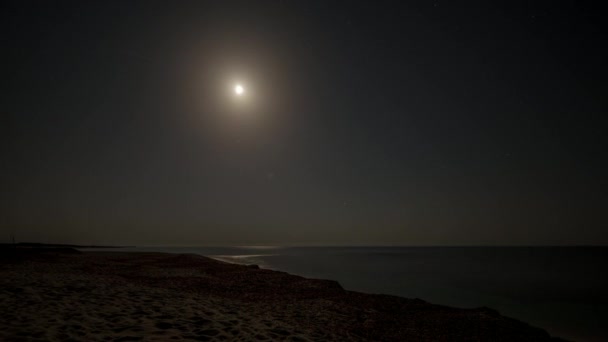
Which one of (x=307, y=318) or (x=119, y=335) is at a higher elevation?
(x=119, y=335)

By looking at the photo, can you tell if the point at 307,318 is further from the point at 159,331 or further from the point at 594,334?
the point at 594,334

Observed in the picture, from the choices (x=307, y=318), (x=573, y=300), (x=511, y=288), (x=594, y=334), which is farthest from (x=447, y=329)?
(x=511, y=288)

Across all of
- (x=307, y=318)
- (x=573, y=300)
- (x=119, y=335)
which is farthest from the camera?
(x=573, y=300)

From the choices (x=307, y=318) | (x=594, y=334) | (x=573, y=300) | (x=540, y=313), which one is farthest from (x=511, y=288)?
(x=307, y=318)

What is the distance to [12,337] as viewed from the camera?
238 inches

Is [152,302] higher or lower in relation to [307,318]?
higher

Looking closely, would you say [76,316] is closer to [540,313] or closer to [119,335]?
[119,335]

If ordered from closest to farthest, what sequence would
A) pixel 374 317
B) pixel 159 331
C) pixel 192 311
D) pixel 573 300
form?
pixel 159 331
pixel 192 311
pixel 374 317
pixel 573 300

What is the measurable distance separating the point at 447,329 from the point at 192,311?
10.0 metres

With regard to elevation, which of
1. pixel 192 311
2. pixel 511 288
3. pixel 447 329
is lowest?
pixel 511 288

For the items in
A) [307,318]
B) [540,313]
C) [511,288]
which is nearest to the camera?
[307,318]

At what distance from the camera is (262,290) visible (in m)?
18.0

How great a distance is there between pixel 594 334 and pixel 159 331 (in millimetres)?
23704

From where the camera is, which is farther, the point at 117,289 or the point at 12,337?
the point at 117,289
